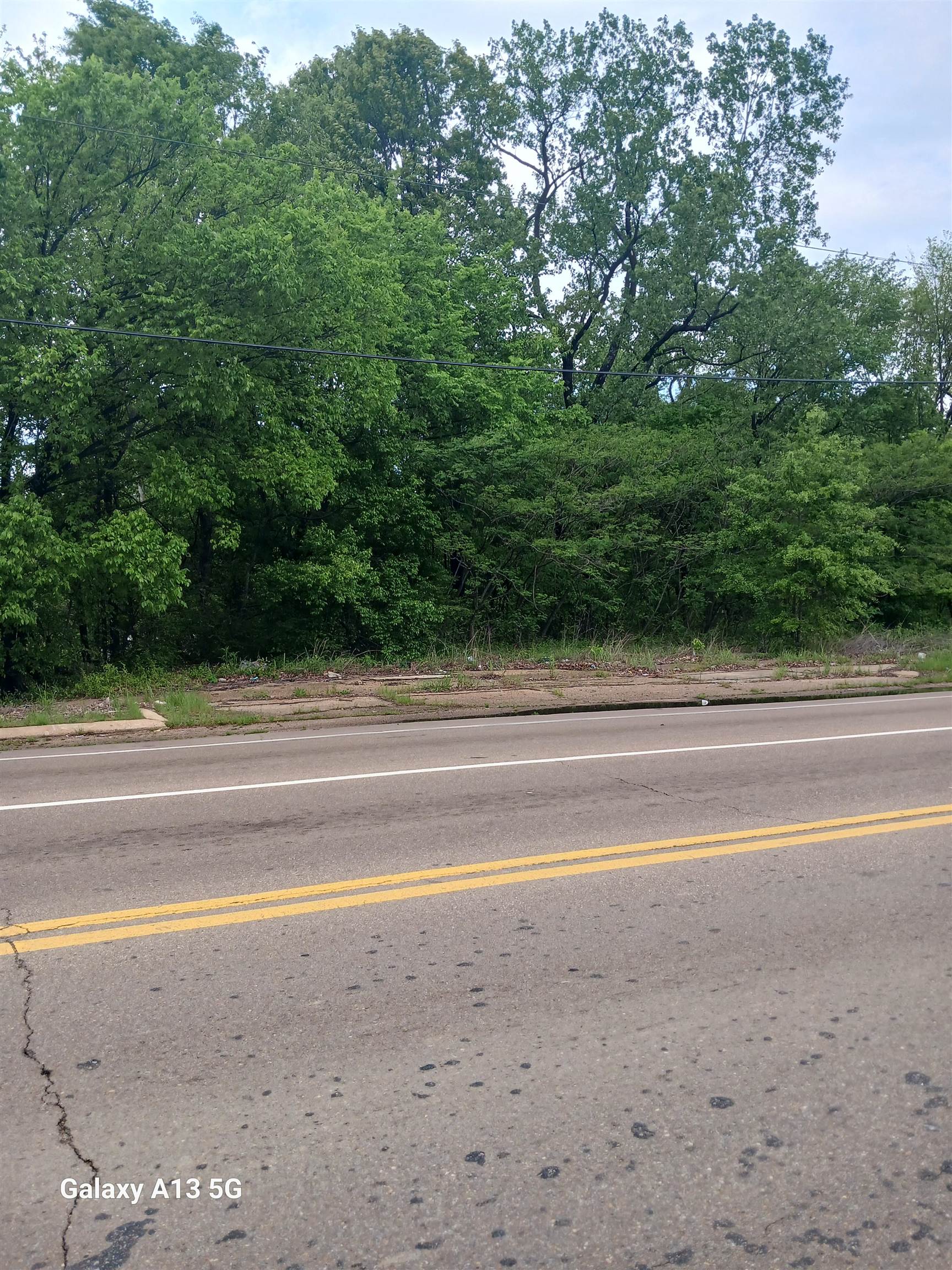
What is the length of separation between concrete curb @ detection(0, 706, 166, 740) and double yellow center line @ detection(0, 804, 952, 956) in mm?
7997

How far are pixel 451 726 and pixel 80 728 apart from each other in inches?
195

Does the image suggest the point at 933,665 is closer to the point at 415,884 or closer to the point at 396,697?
the point at 396,697

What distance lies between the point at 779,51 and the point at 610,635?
22832mm

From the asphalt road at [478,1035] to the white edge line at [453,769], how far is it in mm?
491

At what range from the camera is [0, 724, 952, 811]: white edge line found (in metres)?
7.83

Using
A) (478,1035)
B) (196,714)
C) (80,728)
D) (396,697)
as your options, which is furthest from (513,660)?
(478,1035)

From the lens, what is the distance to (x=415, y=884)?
5.46 metres

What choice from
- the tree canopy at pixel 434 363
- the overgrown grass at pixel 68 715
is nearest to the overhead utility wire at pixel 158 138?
the tree canopy at pixel 434 363

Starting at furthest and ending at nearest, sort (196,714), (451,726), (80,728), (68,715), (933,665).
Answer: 1. (933,665)
2. (68,715)
3. (196,714)
4. (451,726)
5. (80,728)

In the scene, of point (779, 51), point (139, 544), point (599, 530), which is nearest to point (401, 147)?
point (779, 51)

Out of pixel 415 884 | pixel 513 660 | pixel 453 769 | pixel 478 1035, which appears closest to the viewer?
pixel 478 1035

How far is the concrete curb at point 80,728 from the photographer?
40.3 ft

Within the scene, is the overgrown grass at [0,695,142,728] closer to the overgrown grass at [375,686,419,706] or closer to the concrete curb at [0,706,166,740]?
the concrete curb at [0,706,166,740]

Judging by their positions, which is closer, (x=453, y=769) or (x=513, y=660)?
(x=453, y=769)
